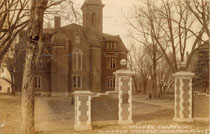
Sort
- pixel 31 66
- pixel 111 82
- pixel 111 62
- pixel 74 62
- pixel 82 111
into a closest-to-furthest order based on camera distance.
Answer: pixel 31 66 → pixel 82 111 → pixel 111 82 → pixel 111 62 → pixel 74 62

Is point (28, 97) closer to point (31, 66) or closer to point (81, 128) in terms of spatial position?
point (31, 66)

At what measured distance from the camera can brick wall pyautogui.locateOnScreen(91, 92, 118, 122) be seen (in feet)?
27.7

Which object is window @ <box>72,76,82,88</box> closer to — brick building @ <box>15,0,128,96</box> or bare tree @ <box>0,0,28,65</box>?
brick building @ <box>15,0,128,96</box>

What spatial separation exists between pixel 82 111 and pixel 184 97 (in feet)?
14.3

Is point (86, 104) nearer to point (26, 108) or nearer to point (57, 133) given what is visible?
point (57, 133)

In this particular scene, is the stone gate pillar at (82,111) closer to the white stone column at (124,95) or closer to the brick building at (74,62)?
the white stone column at (124,95)

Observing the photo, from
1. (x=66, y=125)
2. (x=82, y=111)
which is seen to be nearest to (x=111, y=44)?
(x=66, y=125)

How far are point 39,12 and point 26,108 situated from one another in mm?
3160

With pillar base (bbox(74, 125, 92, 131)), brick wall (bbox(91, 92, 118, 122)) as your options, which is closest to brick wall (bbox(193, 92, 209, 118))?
brick wall (bbox(91, 92, 118, 122))

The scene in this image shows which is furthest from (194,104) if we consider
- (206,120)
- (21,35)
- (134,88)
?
(134,88)

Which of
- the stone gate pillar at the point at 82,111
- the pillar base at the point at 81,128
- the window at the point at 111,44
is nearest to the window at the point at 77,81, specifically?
the window at the point at 111,44

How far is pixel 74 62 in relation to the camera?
14242 mm

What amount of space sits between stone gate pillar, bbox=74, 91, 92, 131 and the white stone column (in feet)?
4.88

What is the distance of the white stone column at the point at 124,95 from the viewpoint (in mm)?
8859
